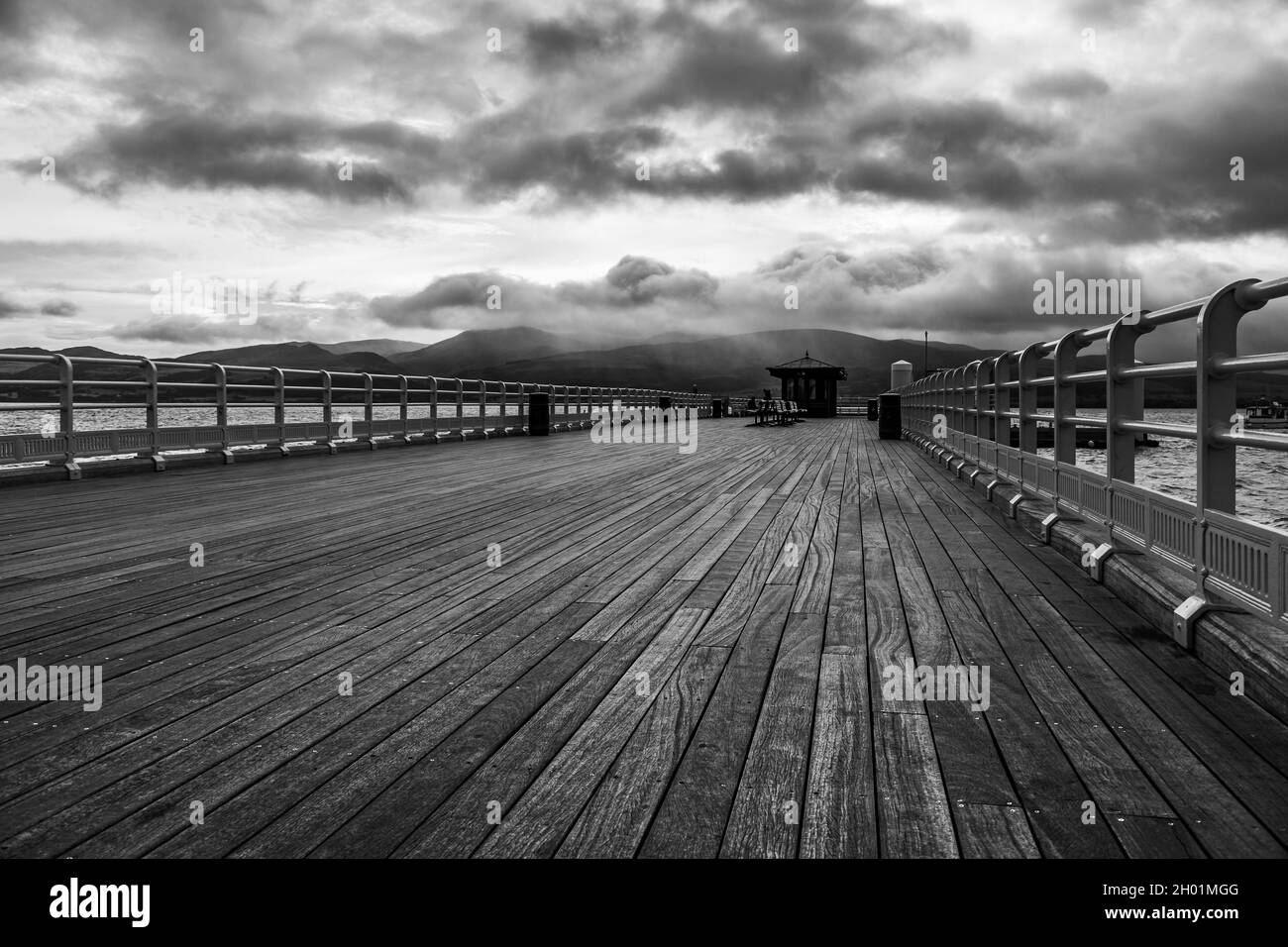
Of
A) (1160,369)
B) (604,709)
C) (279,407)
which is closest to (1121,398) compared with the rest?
(1160,369)

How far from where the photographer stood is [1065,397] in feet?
19.3

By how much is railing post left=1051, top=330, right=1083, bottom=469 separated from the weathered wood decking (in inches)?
25.8

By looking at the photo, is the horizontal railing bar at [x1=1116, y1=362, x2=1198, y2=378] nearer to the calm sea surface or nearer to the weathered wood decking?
the weathered wood decking

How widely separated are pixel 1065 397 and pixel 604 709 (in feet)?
14.5

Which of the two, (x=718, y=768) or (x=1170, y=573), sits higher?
(x=1170, y=573)

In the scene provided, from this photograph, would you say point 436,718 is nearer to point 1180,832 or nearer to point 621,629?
point 621,629

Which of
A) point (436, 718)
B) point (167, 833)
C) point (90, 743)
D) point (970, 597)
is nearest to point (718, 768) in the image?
point (436, 718)

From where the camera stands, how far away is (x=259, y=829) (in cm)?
198

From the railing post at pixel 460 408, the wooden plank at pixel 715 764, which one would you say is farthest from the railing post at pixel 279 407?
the wooden plank at pixel 715 764

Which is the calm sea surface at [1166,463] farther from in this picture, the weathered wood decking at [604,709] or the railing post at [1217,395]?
the railing post at [1217,395]

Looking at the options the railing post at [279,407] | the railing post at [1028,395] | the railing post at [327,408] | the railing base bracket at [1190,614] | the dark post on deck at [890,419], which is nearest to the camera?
the railing base bracket at [1190,614]

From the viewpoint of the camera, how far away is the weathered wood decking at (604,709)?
78.8 inches

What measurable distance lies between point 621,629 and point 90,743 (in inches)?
74.7

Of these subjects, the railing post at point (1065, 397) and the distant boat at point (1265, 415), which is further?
the railing post at point (1065, 397)
